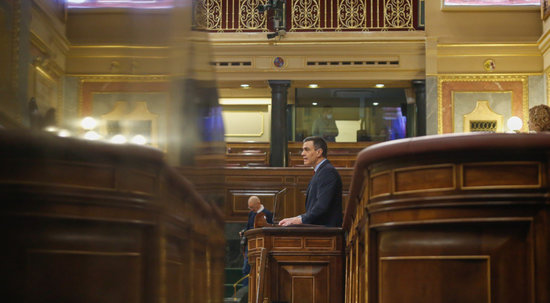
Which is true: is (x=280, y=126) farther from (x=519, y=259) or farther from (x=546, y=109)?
(x=519, y=259)

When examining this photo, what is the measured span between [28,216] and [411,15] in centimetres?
1631

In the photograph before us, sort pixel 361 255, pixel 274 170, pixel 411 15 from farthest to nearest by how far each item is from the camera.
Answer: pixel 411 15 → pixel 274 170 → pixel 361 255

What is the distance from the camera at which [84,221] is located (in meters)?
0.26

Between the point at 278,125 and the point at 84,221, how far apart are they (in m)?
16.1

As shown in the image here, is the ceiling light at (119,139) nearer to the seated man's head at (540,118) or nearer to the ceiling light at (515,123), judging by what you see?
the seated man's head at (540,118)

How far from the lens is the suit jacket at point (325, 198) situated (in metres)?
6.43

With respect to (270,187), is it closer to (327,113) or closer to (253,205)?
(253,205)

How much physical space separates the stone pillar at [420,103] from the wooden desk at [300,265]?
30.1ft

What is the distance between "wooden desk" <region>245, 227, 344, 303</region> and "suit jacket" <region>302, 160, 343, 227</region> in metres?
0.12

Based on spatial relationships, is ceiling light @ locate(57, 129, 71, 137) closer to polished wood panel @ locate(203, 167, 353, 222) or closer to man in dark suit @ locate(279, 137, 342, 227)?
man in dark suit @ locate(279, 137, 342, 227)

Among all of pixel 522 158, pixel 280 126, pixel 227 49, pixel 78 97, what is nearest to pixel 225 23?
pixel 227 49

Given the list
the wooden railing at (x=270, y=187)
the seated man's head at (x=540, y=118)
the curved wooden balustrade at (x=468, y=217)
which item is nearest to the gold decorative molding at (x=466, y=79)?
the wooden railing at (x=270, y=187)

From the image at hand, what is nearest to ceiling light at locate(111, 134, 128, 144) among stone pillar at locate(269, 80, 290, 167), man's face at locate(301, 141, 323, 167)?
man's face at locate(301, 141, 323, 167)

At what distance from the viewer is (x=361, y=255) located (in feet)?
14.1
